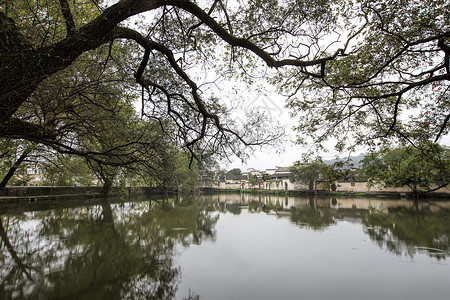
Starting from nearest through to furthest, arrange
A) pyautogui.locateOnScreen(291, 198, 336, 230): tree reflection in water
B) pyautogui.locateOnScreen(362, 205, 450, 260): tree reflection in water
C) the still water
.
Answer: the still water
pyautogui.locateOnScreen(362, 205, 450, 260): tree reflection in water
pyautogui.locateOnScreen(291, 198, 336, 230): tree reflection in water

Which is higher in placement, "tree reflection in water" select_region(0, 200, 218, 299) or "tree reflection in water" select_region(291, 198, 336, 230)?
"tree reflection in water" select_region(0, 200, 218, 299)

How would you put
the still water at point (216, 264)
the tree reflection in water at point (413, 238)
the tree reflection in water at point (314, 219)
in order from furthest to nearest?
the tree reflection in water at point (314, 219), the tree reflection in water at point (413, 238), the still water at point (216, 264)

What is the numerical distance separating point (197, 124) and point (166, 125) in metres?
1.07

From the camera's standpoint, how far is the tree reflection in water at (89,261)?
3549 mm

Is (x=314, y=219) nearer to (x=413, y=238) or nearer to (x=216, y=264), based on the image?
(x=413, y=238)

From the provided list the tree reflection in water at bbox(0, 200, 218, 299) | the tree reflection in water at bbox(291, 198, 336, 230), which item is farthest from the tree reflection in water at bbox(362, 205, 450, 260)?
the tree reflection in water at bbox(0, 200, 218, 299)

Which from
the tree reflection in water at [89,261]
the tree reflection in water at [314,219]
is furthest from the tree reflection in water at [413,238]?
the tree reflection in water at [89,261]

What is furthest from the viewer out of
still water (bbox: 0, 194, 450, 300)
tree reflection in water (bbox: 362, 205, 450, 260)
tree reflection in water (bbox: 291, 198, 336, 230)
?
tree reflection in water (bbox: 291, 198, 336, 230)

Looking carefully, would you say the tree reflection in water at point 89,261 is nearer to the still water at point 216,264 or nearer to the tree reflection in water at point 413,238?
the still water at point 216,264

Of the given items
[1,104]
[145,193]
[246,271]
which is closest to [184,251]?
[246,271]

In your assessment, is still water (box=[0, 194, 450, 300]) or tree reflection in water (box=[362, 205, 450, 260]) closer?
still water (box=[0, 194, 450, 300])

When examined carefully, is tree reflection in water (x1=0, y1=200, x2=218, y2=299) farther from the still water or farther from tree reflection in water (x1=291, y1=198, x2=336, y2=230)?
tree reflection in water (x1=291, y1=198, x2=336, y2=230)

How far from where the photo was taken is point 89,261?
15.5 ft

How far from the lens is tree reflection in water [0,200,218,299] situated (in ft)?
11.6
